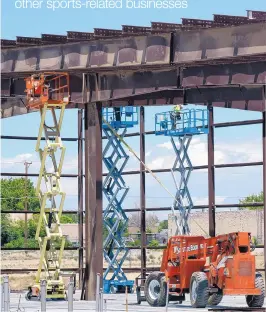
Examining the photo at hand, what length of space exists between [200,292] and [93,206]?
211 inches

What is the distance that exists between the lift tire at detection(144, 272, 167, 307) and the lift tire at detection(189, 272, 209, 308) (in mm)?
1753

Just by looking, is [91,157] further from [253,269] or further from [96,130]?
[253,269]

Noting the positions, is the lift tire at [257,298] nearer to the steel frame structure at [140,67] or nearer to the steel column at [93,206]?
the steel frame structure at [140,67]

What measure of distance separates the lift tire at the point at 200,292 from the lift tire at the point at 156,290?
5.75ft

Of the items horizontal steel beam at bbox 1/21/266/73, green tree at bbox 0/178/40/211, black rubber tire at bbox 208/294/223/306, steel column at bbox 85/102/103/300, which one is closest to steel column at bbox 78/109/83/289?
horizontal steel beam at bbox 1/21/266/73

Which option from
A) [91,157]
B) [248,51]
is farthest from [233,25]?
[91,157]

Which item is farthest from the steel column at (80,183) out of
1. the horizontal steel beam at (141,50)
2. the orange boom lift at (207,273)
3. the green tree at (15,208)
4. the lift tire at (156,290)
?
the green tree at (15,208)

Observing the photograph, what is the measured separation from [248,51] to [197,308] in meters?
8.24

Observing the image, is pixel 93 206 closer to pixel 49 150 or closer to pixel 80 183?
pixel 49 150

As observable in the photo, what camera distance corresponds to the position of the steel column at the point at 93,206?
121 feet

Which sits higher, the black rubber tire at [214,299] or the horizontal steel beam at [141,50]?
the horizontal steel beam at [141,50]

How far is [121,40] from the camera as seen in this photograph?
36.2 meters

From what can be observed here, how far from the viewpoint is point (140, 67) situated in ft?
118

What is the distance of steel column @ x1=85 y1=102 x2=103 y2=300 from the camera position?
36906 millimetres
